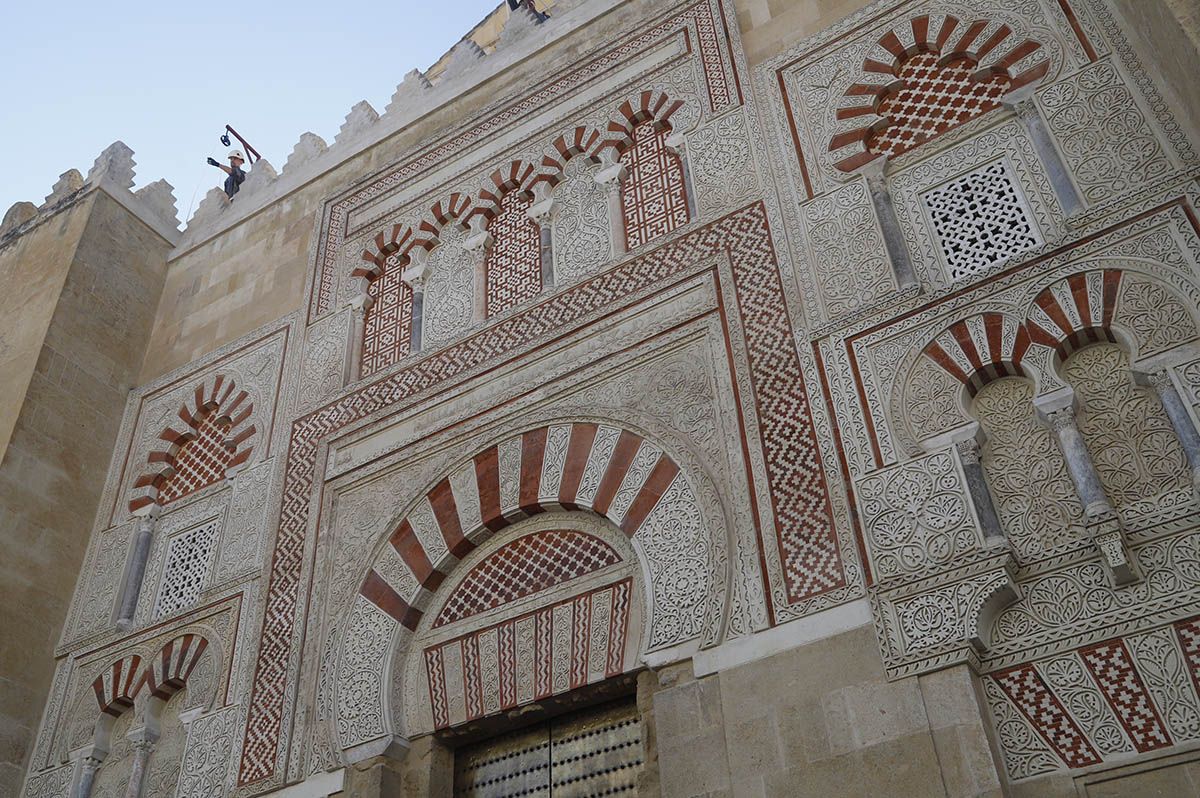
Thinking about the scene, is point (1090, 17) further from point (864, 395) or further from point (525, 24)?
point (525, 24)

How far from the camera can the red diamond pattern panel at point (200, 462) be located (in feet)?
17.4

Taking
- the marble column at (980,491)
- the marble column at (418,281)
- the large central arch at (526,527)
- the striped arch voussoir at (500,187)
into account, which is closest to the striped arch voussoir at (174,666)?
the large central arch at (526,527)

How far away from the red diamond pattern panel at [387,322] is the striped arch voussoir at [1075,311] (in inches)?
110

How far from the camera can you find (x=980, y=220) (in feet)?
12.2

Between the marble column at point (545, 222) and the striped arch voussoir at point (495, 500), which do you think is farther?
the marble column at point (545, 222)

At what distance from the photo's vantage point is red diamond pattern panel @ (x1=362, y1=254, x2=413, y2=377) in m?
5.10

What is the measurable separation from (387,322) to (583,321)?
50.4 inches

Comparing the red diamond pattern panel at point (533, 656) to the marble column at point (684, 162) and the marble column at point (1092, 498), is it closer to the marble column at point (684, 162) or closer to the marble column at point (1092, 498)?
the marble column at point (1092, 498)

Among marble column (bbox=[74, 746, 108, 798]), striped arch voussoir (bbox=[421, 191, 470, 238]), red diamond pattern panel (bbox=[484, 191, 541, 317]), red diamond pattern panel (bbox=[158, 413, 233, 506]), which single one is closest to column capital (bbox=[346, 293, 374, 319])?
striped arch voussoir (bbox=[421, 191, 470, 238])

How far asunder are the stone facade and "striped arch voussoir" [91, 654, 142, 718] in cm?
2

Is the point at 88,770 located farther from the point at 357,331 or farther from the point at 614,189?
the point at 614,189

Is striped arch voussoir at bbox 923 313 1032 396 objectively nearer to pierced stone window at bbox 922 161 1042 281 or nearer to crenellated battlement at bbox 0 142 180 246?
pierced stone window at bbox 922 161 1042 281

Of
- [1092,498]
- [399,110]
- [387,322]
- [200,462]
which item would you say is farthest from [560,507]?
[399,110]

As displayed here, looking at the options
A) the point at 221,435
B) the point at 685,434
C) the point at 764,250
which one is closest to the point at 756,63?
the point at 764,250
